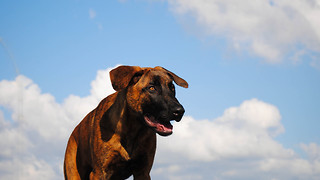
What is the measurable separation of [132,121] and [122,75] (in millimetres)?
780

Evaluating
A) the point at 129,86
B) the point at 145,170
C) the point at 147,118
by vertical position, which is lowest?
the point at 145,170

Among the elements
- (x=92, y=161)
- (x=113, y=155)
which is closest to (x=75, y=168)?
(x=92, y=161)

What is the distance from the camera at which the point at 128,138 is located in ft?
23.8

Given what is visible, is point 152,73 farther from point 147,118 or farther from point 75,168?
point 75,168

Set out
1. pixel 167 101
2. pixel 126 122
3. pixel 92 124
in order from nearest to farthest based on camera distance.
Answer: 1. pixel 167 101
2. pixel 126 122
3. pixel 92 124

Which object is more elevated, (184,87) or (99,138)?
(184,87)

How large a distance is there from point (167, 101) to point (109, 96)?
1.64 meters

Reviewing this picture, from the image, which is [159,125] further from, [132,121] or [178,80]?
[178,80]

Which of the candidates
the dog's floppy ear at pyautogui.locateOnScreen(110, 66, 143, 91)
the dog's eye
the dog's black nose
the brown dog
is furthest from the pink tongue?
the dog's floppy ear at pyautogui.locateOnScreen(110, 66, 143, 91)

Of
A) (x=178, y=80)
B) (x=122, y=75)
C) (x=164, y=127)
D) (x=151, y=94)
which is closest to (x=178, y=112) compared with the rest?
(x=164, y=127)

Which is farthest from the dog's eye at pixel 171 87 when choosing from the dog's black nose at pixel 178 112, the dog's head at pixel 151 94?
the dog's black nose at pixel 178 112

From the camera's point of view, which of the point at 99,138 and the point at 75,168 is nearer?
the point at 99,138

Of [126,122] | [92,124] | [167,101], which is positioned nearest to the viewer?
[167,101]

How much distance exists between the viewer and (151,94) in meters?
6.82
